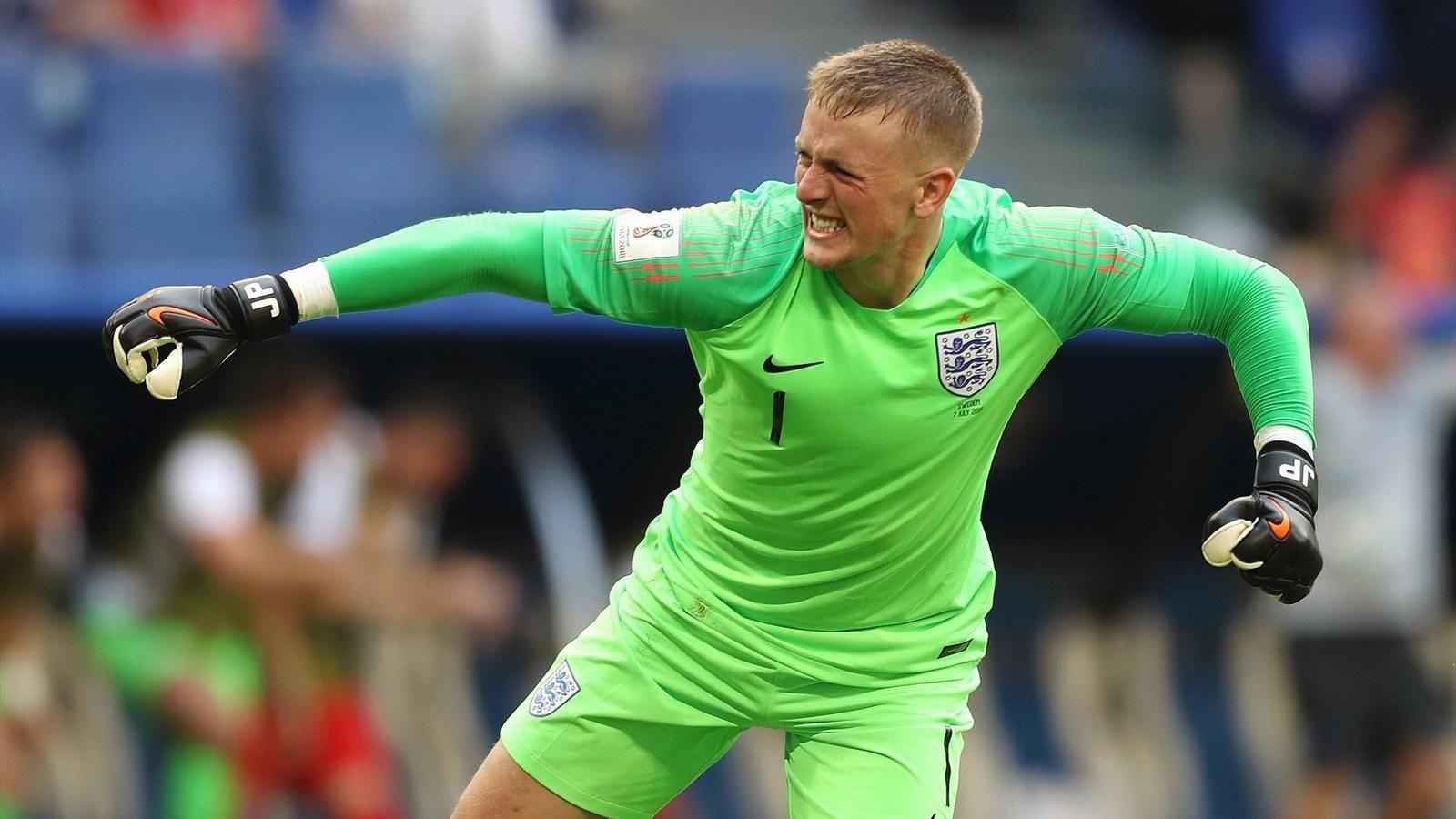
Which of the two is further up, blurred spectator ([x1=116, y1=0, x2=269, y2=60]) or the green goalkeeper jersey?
blurred spectator ([x1=116, y1=0, x2=269, y2=60])

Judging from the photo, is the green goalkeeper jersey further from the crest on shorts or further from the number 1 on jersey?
the crest on shorts

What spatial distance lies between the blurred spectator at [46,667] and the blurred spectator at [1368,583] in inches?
195

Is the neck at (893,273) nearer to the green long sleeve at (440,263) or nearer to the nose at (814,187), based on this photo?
the nose at (814,187)

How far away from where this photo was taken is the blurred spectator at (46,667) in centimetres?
794

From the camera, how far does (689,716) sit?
4.72 metres

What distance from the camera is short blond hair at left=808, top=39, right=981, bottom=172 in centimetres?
432

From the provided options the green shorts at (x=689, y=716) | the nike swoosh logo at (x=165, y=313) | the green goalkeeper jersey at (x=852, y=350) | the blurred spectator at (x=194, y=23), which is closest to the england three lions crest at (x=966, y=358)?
the green goalkeeper jersey at (x=852, y=350)

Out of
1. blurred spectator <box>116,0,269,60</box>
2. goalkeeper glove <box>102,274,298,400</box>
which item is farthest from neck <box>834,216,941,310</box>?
blurred spectator <box>116,0,269,60</box>

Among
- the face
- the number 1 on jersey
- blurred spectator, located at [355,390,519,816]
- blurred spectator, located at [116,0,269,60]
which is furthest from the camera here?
blurred spectator, located at [116,0,269,60]

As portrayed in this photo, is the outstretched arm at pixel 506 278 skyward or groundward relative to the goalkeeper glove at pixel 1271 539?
skyward

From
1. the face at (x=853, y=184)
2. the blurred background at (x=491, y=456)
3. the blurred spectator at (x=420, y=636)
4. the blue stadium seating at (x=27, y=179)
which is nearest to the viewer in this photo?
the face at (x=853, y=184)

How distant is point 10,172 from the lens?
28.6ft

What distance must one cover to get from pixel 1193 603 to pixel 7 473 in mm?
5923

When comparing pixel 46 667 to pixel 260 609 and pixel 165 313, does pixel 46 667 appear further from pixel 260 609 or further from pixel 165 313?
pixel 165 313
